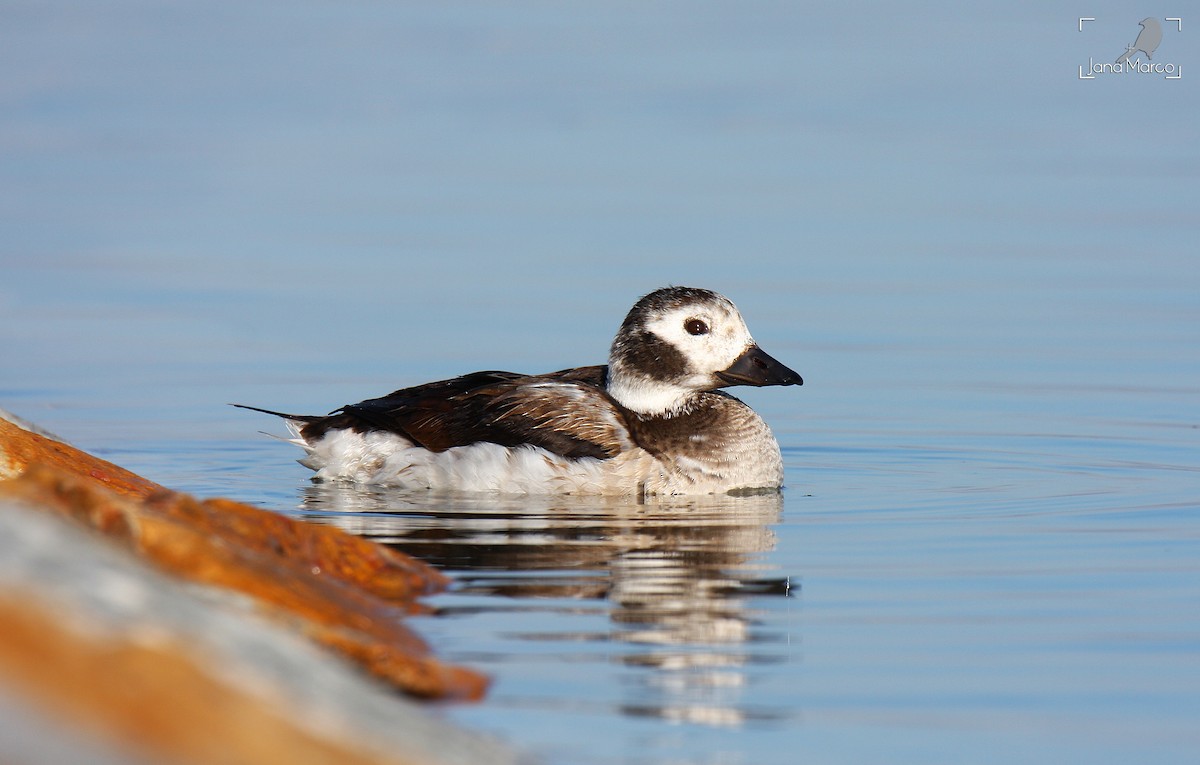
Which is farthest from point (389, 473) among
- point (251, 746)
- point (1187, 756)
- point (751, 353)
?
point (251, 746)

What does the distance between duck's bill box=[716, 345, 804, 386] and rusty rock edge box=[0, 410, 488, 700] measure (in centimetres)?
349

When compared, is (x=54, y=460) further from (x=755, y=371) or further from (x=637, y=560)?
(x=755, y=371)

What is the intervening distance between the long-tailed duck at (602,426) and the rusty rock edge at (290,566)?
2.61 metres

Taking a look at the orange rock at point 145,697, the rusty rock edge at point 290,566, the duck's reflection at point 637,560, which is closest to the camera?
the orange rock at point 145,697

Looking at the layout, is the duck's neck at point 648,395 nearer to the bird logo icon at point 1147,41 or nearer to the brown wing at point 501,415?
the brown wing at point 501,415

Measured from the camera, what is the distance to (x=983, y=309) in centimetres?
1518

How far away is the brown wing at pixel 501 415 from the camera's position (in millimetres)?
9930

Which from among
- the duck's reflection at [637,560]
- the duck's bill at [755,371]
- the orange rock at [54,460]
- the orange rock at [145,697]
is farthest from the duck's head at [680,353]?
the orange rock at [145,697]

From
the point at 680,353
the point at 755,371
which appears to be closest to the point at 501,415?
the point at 680,353

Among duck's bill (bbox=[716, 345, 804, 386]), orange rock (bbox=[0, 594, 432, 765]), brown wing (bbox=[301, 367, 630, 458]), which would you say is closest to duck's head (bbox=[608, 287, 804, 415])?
duck's bill (bbox=[716, 345, 804, 386])

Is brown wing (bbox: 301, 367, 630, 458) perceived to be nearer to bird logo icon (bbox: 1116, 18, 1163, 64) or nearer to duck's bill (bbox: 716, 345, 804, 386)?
duck's bill (bbox: 716, 345, 804, 386)

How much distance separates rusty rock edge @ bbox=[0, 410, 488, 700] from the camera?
209 inches

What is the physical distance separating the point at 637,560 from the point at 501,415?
89.5 inches

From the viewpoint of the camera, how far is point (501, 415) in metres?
10.0
